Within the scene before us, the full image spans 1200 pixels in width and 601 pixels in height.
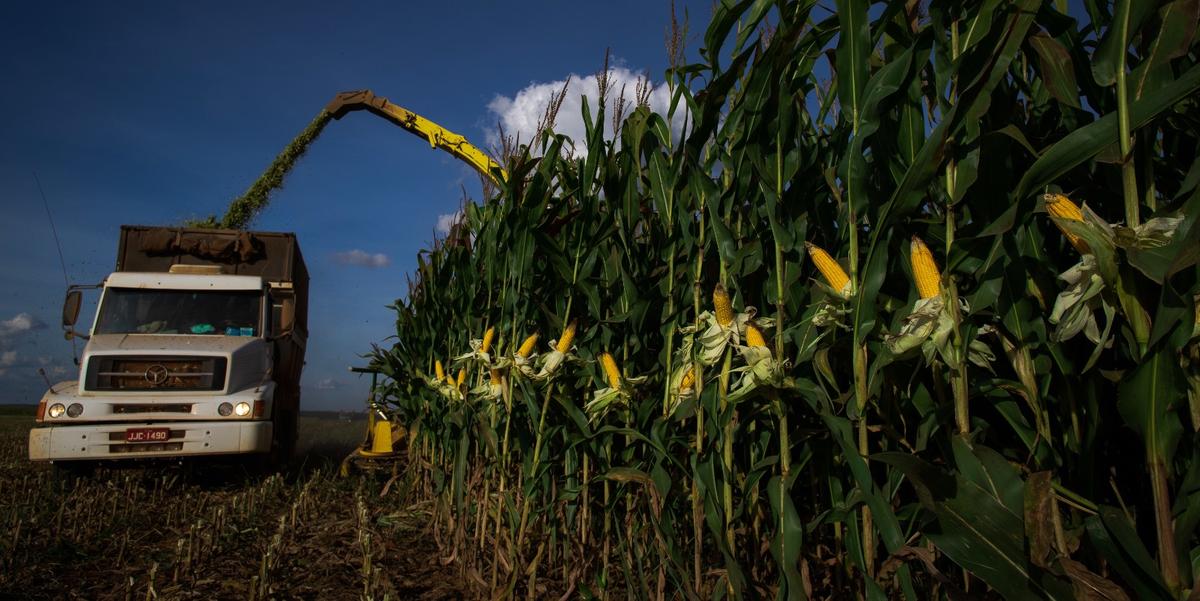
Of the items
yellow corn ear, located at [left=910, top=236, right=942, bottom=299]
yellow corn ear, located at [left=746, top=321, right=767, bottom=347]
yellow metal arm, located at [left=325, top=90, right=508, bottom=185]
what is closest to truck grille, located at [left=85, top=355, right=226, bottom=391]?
yellow metal arm, located at [left=325, top=90, right=508, bottom=185]

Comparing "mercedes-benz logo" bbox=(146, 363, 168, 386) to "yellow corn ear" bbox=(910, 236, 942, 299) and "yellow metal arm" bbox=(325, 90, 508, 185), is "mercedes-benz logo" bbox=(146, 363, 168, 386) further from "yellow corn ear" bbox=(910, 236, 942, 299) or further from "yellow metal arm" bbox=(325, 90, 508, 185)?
"yellow corn ear" bbox=(910, 236, 942, 299)

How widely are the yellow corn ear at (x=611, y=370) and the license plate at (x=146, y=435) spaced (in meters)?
6.53

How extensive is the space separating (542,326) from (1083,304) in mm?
3027

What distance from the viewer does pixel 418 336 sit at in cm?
659

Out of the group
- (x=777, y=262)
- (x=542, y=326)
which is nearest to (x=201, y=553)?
(x=542, y=326)

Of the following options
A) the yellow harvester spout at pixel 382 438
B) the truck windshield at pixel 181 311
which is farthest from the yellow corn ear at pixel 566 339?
the truck windshield at pixel 181 311

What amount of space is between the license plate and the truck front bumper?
0.03 metres

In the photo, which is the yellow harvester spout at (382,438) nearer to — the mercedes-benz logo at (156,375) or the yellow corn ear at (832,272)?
the mercedes-benz logo at (156,375)

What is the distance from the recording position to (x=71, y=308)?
7.93 meters

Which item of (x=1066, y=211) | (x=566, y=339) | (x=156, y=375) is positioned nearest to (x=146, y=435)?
(x=156, y=375)

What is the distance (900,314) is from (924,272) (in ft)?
0.43

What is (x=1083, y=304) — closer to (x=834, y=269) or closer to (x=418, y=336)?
(x=834, y=269)

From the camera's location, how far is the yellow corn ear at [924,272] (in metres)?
1.66

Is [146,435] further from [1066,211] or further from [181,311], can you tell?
[1066,211]
